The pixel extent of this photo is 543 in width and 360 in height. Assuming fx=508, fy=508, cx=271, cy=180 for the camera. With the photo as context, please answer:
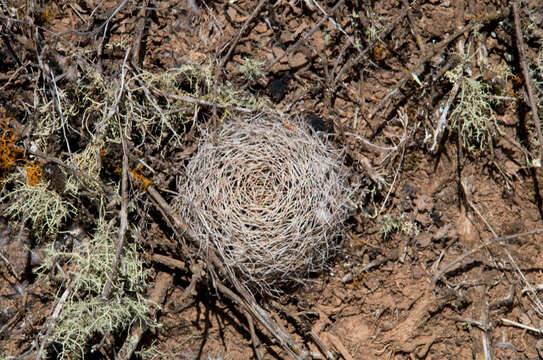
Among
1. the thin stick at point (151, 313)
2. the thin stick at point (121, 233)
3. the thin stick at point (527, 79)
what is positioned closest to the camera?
the thin stick at point (121, 233)

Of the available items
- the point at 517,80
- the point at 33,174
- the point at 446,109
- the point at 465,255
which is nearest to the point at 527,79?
the point at 517,80

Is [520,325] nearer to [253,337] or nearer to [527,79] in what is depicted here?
[527,79]

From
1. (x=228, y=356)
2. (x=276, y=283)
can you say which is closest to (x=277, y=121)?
(x=276, y=283)

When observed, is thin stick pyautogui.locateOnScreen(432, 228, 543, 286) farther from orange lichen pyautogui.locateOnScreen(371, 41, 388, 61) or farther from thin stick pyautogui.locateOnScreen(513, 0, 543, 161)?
orange lichen pyautogui.locateOnScreen(371, 41, 388, 61)

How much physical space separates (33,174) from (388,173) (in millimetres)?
1725

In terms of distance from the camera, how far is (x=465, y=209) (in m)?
2.63

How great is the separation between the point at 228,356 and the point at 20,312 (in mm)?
1025

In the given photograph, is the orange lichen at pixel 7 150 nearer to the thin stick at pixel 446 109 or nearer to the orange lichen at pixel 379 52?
the orange lichen at pixel 379 52

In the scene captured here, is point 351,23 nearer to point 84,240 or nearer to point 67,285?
point 84,240

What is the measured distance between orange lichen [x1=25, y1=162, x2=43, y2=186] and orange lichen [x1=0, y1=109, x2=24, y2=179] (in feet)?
0.20

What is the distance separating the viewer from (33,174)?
2.40 m

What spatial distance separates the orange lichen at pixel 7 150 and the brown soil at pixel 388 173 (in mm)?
528

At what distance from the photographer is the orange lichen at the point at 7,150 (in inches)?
94.1

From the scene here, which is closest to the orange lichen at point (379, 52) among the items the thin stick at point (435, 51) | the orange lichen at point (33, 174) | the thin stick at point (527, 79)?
the thin stick at point (435, 51)
